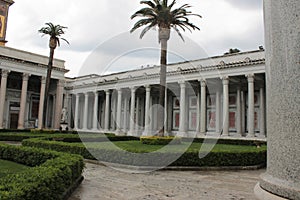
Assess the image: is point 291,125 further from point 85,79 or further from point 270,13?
point 85,79

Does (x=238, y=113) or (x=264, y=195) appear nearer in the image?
(x=264, y=195)

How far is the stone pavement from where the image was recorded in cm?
694

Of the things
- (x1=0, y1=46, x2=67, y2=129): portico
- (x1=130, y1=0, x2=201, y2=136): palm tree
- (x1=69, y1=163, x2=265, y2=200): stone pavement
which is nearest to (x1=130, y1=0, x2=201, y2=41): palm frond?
(x1=130, y1=0, x2=201, y2=136): palm tree

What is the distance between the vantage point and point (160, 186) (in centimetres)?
825

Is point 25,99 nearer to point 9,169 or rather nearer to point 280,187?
point 9,169

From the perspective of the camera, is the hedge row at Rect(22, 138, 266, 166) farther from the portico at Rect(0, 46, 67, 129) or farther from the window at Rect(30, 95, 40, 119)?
the window at Rect(30, 95, 40, 119)

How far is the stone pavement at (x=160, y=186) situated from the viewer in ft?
22.8

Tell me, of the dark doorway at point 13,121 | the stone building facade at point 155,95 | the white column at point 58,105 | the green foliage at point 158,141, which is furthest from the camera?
the dark doorway at point 13,121

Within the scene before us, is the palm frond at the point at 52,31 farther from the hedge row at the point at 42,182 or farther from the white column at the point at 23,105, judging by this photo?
Result: the hedge row at the point at 42,182

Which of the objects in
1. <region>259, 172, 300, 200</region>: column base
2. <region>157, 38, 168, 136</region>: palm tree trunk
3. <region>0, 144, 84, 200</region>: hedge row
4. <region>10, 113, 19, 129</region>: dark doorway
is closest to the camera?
<region>259, 172, 300, 200</region>: column base

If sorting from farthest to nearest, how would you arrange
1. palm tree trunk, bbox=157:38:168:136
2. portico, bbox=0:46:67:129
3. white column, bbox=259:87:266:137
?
1. portico, bbox=0:46:67:129
2. white column, bbox=259:87:266:137
3. palm tree trunk, bbox=157:38:168:136

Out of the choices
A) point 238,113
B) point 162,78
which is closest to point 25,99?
point 162,78

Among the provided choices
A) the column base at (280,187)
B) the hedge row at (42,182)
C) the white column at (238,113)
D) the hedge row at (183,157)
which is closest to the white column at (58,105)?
the white column at (238,113)

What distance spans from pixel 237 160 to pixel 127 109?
36287 mm
